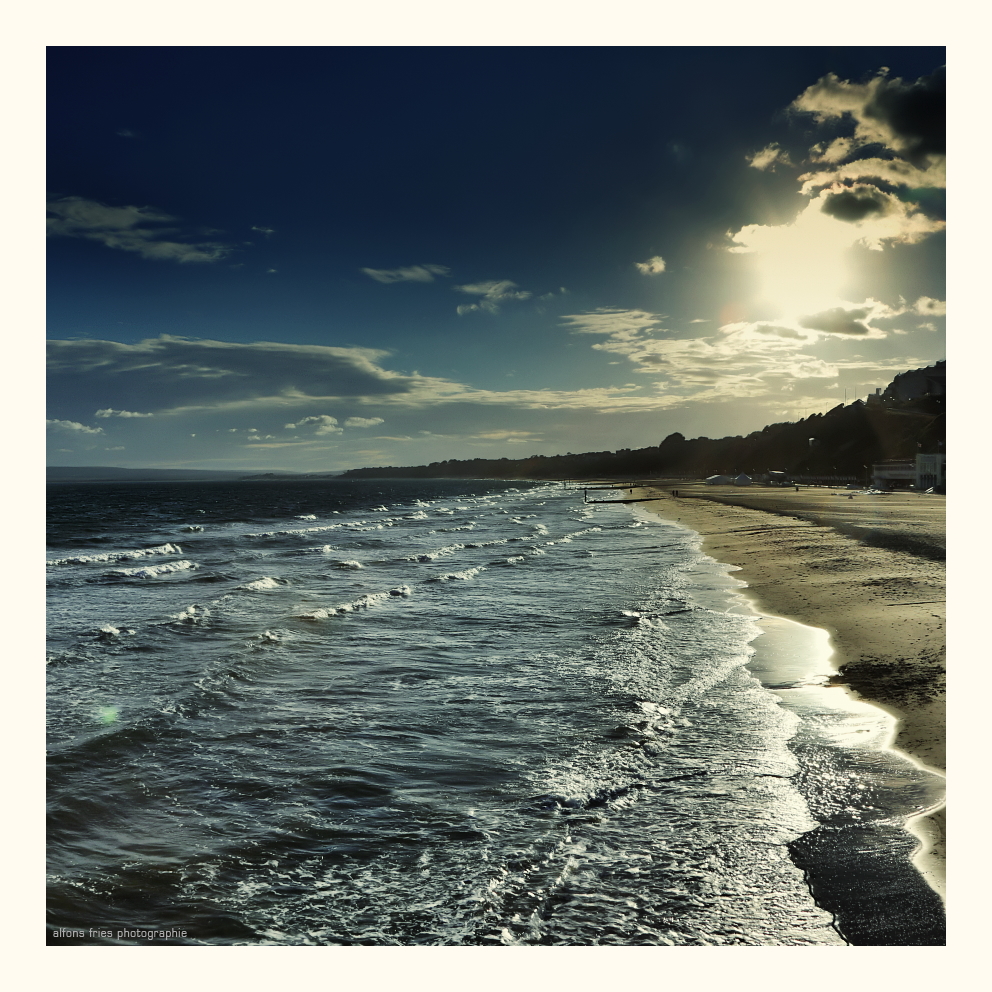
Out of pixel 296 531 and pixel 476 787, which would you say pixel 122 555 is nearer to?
pixel 296 531

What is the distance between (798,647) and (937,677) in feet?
8.93

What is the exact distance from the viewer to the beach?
7.95m

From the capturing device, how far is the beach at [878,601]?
26.1ft

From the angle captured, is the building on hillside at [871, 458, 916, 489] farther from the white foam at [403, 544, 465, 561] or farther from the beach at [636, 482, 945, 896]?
the white foam at [403, 544, 465, 561]

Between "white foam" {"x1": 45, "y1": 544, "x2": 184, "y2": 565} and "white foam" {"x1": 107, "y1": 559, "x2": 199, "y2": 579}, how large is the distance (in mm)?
4333

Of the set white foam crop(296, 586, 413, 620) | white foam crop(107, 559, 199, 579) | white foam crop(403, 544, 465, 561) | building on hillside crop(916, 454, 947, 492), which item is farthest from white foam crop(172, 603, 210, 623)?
building on hillside crop(916, 454, 947, 492)

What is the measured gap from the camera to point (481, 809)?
254 inches

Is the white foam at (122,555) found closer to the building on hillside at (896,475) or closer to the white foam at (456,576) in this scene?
the white foam at (456,576)

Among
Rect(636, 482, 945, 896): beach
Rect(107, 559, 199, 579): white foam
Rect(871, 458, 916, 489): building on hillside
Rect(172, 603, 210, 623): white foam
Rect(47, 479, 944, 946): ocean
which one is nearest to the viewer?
Rect(47, 479, 944, 946): ocean

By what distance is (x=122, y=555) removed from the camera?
34250mm

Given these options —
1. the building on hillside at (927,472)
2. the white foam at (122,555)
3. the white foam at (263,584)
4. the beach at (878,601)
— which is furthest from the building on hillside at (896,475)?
the white foam at (263,584)
